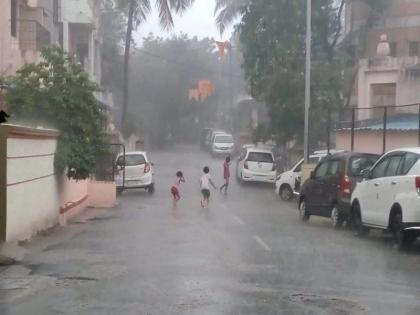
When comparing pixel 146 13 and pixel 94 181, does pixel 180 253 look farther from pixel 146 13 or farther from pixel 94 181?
pixel 146 13

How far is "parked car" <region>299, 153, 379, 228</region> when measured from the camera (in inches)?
766

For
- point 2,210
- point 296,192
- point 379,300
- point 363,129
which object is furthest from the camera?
point 296,192

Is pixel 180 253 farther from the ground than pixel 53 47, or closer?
closer

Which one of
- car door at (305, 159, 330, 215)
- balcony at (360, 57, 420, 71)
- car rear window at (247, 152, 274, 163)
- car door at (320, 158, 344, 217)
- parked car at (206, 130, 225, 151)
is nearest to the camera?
car door at (320, 158, 344, 217)

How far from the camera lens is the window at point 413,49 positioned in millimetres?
39281

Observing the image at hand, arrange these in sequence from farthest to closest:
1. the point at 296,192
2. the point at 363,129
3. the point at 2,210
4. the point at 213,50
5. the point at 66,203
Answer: the point at 213,50
the point at 296,192
the point at 363,129
the point at 66,203
the point at 2,210

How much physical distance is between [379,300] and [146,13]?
126ft

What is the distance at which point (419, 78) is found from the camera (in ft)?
118

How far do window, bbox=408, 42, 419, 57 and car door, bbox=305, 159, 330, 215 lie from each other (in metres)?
19.5

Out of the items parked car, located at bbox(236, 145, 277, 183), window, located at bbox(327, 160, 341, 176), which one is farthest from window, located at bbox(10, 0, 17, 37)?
parked car, located at bbox(236, 145, 277, 183)

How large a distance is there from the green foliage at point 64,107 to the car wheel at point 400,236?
8.23 metres

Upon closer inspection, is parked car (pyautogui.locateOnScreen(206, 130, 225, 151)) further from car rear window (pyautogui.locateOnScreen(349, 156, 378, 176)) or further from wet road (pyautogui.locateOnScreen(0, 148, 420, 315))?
car rear window (pyautogui.locateOnScreen(349, 156, 378, 176))

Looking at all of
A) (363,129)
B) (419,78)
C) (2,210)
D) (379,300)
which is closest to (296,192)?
(363,129)

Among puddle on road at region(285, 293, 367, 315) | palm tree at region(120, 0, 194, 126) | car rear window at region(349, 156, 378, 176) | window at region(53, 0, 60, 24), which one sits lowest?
puddle on road at region(285, 293, 367, 315)
